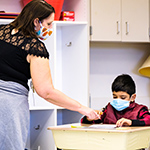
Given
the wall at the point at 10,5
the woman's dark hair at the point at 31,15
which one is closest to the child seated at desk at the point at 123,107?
the woman's dark hair at the point at 31,15

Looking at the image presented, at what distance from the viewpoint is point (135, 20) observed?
3.16 m

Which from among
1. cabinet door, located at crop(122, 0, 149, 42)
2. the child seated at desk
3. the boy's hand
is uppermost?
cabinet door, located at crop(122, 0, 149, 42)

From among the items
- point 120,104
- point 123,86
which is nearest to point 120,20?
point 123,86

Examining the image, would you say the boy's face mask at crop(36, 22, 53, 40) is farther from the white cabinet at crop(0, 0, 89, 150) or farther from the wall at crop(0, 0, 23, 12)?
the wall at crop(0, 0, 23, 12)

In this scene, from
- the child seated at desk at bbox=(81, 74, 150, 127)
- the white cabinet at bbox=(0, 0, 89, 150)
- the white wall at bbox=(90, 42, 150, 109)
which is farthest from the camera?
the white wall at bbox=(90, 42, 150, 109)

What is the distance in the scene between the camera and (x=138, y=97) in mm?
3559

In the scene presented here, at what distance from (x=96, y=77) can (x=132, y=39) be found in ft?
1.87

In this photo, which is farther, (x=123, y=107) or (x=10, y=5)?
(x=10, y=5)

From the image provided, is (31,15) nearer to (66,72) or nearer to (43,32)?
(43,32)

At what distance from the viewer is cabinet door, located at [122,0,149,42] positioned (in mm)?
3129

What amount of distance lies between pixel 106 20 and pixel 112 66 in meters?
0.62

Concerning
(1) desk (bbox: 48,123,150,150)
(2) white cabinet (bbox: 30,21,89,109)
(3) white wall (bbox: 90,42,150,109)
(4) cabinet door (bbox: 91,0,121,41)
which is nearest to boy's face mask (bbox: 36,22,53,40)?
(1) desk (bbox: 48,123,150,150)

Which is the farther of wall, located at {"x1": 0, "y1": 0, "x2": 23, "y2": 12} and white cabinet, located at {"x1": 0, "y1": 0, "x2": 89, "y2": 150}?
wall, located at {"x1": 0, "y1": 0, "x2": 23, "y2": 12}

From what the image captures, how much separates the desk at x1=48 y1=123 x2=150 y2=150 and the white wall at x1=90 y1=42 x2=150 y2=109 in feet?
4.64
